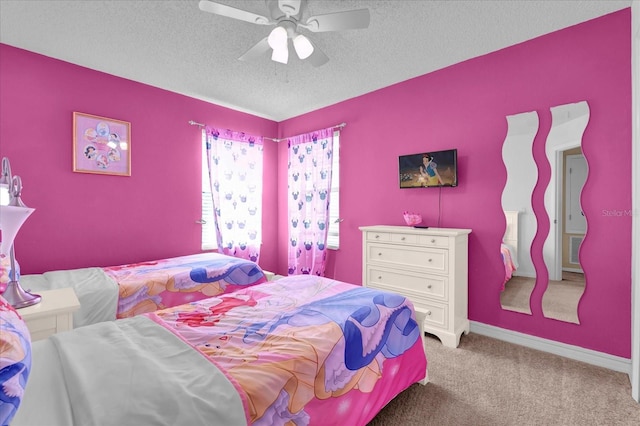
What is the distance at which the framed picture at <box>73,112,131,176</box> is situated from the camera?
3170mm

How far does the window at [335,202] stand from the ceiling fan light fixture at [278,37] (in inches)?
85.7

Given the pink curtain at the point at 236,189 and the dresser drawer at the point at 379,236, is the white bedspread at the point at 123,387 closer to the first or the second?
the dresser drawer at the point at 379,236

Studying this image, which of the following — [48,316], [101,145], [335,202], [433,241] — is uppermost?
[101,145]

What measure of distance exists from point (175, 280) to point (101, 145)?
70.9 inches

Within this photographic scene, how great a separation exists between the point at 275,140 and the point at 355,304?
3.75 metres

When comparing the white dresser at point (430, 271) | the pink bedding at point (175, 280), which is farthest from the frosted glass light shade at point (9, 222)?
the white dresser at point (430, 271)

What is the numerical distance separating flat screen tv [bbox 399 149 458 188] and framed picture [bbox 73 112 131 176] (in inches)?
127

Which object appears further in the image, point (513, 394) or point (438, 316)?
point (438, 316)

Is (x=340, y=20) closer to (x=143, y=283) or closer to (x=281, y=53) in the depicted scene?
(x=281, y=53)

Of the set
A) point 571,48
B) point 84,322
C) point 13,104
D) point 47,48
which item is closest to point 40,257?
point 84,322

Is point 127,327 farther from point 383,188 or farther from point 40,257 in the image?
point 383,188

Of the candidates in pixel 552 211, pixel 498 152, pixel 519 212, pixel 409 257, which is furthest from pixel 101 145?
pixel 552 211

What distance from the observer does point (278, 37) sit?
206 centimetres

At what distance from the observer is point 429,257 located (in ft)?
9.68
